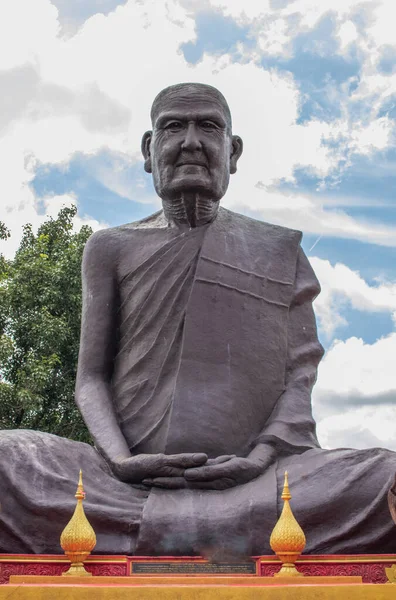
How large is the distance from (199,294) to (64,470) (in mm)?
1794

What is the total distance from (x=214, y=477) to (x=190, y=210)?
2390mm

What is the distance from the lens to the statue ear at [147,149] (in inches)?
311

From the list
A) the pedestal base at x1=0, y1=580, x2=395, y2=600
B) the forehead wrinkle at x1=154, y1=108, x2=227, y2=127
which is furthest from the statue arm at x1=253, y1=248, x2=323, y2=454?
the pedestal base at x1=0, y1=580, x2=395, y2=600

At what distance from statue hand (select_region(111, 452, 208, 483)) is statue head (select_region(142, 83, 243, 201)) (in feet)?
7.51

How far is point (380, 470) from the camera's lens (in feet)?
19.7

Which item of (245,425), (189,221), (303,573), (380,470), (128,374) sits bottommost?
(303,573)

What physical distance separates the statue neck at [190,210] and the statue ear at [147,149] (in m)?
0.40

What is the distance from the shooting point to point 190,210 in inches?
298

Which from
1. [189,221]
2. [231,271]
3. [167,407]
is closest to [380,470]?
[167,407]

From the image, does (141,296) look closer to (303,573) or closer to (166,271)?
(166,271)

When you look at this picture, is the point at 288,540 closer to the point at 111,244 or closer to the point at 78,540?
the point at 78,540

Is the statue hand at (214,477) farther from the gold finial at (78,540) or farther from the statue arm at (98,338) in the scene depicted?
the gold finial at (78,540)

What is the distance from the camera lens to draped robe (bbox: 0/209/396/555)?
19.7 ft

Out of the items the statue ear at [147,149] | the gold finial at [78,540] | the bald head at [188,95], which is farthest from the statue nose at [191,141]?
the gold finial at [78,540]
